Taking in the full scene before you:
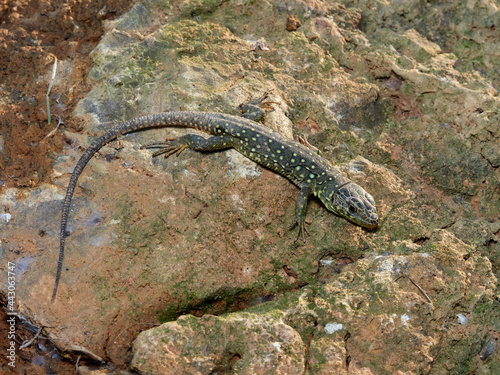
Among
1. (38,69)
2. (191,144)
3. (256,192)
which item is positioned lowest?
(256,192)

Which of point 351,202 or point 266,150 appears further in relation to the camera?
point 266,150

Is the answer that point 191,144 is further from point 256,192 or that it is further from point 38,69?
point 38,69

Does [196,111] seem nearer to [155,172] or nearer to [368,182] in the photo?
[155,172]

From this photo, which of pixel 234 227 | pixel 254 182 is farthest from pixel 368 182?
pixel 234 227

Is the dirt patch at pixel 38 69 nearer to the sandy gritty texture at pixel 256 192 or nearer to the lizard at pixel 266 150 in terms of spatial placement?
the sandy gritty texture at pixel 256 192

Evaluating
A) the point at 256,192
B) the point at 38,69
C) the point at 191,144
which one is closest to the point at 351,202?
the point at 256,192

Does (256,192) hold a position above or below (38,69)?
below

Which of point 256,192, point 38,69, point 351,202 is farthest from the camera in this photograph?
point 38,69
